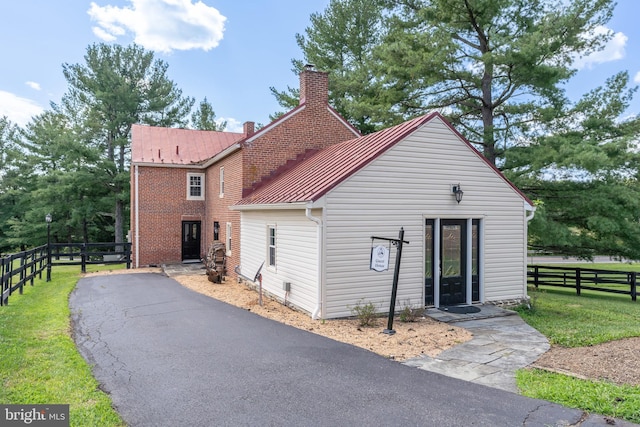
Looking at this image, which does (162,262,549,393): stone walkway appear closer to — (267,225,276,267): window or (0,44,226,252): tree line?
(267,225,276,267): window

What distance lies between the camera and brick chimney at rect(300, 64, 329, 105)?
15.2 metres

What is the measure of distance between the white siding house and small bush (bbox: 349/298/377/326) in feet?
0.39

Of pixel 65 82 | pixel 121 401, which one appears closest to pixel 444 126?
pixel 121 401

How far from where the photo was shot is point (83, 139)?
1124 inches

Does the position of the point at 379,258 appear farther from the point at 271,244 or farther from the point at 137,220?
the point at 137,220

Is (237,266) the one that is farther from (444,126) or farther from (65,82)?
(65,82)

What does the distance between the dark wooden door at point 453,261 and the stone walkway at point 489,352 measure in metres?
0.91

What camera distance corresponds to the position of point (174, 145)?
21.5m

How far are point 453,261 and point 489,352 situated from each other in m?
3.76

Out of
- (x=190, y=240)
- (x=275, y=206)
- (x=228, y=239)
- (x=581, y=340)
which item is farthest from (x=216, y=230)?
(x=581, y=340)

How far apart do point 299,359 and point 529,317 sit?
254 inches

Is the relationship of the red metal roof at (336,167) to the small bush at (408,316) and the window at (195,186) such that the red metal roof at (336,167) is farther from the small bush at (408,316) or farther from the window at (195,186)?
the window at (195,186)

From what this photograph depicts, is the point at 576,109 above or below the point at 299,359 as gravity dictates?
above

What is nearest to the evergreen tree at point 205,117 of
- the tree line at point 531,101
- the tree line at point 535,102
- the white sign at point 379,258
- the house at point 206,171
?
the house at point 206,171
